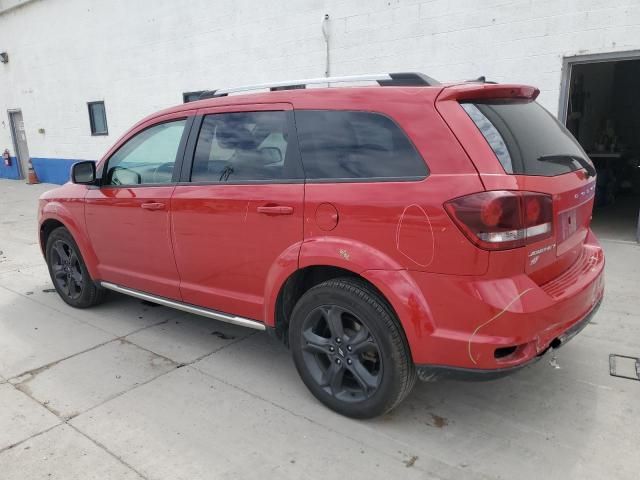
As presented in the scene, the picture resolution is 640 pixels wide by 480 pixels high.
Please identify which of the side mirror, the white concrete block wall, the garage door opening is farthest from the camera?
the garage door opening

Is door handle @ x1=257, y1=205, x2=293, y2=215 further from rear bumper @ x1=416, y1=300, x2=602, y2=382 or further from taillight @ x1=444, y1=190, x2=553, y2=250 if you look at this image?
rear bumper @ x1=416, y1=300, x2=602, y2=382

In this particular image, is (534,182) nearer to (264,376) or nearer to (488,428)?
(488,428)

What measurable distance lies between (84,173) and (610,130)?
10.0 meters

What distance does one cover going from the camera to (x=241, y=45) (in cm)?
970

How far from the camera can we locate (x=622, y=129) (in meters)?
12.3

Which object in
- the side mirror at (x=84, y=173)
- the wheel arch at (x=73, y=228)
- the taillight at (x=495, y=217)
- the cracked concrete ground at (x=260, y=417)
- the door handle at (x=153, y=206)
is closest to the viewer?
the taillight at (x=495, y=217)

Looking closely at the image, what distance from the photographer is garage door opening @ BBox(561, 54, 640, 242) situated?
7.61 metres

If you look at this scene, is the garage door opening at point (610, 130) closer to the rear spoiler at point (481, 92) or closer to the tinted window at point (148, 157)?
the rear spoiler at point (481, 92)

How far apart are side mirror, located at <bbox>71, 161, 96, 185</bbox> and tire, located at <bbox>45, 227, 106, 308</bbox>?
752 millimetres

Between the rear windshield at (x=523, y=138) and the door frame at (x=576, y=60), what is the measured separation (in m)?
3.79

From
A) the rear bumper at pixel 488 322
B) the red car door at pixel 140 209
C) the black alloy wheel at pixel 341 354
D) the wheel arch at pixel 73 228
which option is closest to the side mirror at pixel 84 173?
the red car door at pixel 140 209

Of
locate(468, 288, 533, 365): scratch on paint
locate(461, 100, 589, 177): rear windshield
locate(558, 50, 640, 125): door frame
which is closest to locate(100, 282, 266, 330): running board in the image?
locate(468, 288, 533, 365): scratch on paint

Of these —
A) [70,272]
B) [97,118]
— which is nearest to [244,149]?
[70,272]

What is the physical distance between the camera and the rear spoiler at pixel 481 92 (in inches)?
98.5
